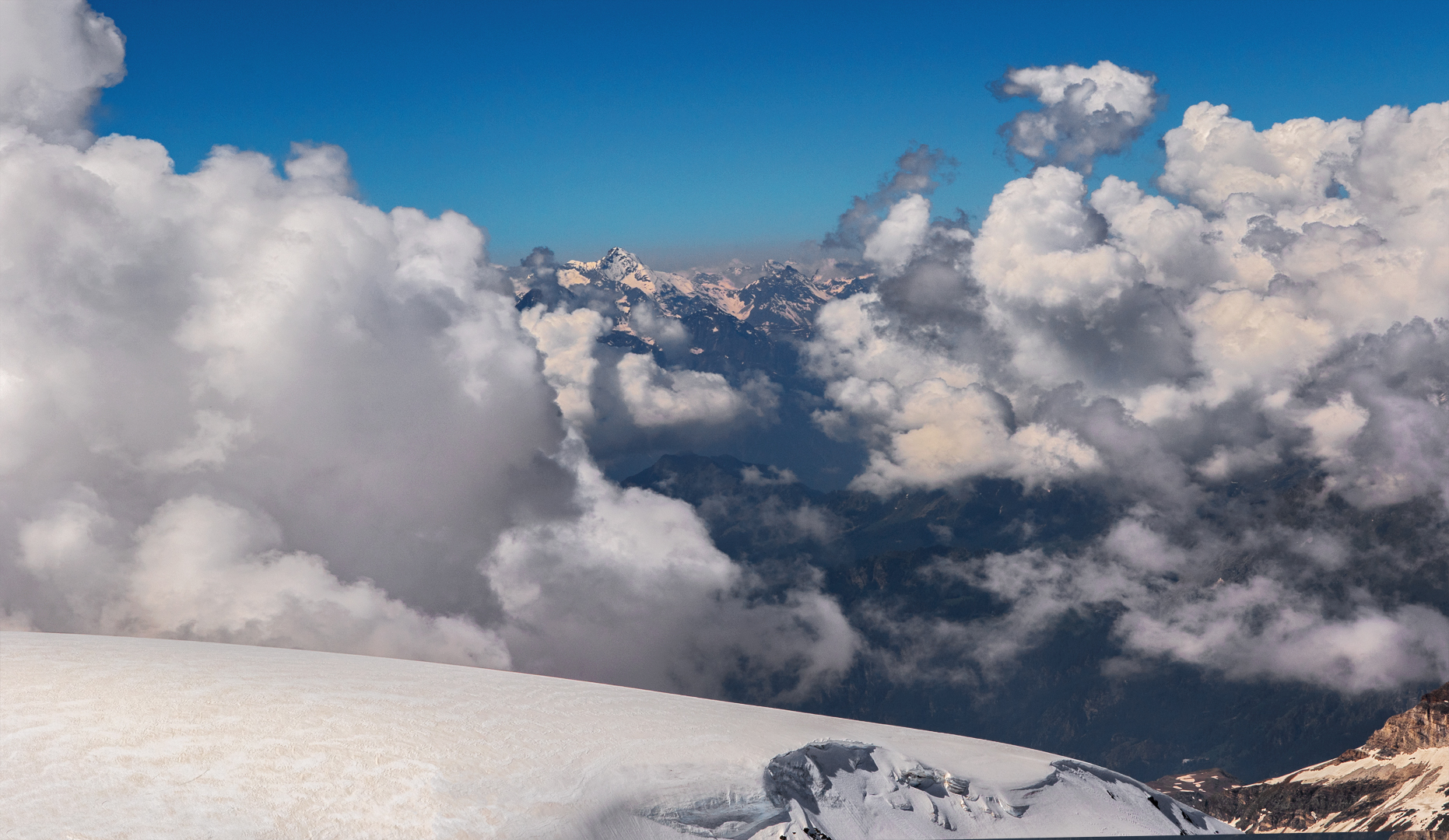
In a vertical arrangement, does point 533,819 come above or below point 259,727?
below

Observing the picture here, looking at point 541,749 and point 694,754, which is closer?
point 541,749

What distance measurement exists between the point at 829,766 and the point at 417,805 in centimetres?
988

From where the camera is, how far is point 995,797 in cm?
1980

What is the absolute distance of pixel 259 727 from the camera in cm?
1648

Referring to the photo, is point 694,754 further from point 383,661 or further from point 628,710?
point 383,661

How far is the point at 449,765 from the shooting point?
1612 centimetres

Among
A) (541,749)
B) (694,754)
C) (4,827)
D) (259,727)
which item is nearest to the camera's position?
(4,827)

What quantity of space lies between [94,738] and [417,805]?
6581mm

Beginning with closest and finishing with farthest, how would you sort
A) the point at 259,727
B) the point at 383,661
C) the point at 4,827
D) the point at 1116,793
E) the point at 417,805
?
the point at 4,827
the point at 417,805
the point at 259,727
the point at 1116,793
the point at 383,661

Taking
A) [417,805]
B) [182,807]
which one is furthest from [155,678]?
[417,805]

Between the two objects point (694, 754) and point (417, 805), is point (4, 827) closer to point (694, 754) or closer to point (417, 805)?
point (417, 805)

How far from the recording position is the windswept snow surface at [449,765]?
46.1 ft

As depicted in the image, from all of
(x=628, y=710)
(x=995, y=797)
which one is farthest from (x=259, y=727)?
(x=995, y=797)

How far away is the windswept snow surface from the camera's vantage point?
14.0m
